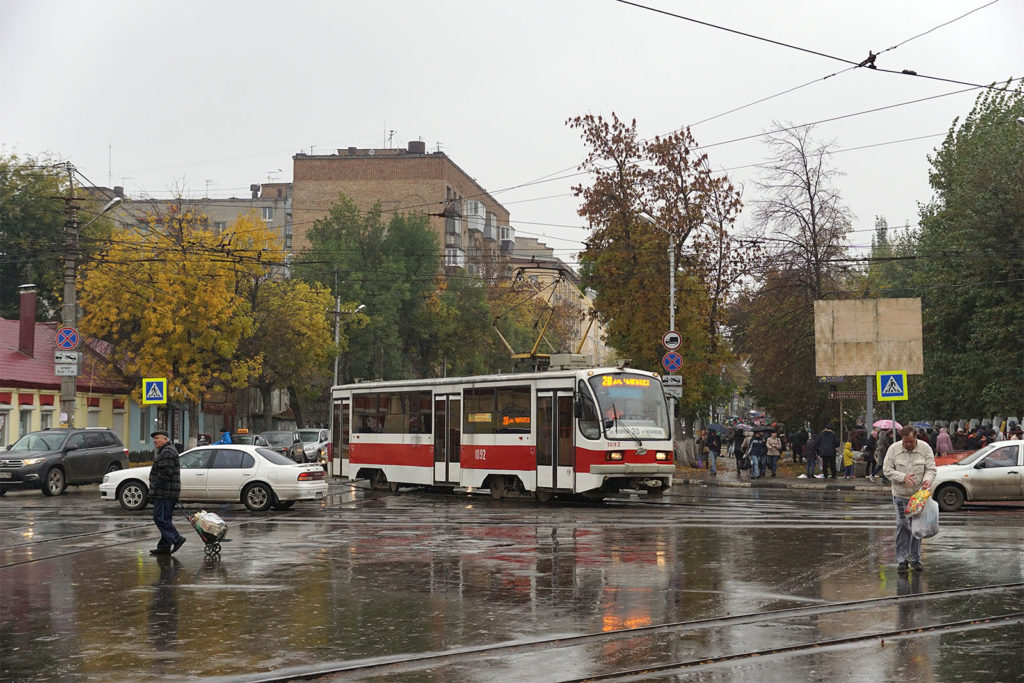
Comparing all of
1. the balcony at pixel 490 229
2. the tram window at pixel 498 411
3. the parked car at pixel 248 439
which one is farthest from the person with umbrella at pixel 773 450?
the balcony at pixel 490 229

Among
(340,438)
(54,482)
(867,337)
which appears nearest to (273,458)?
(340,438)

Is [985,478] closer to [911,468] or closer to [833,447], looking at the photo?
[911,468]

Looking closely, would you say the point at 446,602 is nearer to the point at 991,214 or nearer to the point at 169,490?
the point at 169,490

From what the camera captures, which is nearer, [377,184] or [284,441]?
[284,441]

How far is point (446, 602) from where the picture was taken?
12.1 meters

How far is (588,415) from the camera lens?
26078 millimetres

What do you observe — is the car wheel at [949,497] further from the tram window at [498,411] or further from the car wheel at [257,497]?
the car wheel at [257,497]

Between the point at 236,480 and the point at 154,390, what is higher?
the point at 154,390

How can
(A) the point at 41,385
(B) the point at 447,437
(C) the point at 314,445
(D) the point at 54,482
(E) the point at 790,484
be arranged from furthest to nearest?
(C) the point at 314,445
(A) the point at 41,385
(E) the point at 790,484
(D) the point at 54,482
(B) the point at 447,437

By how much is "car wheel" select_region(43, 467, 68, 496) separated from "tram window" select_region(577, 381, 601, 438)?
46.4ft

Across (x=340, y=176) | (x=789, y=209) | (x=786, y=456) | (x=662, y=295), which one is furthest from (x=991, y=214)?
(x=340, y=176)

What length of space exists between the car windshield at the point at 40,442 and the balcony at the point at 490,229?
72.2 meters

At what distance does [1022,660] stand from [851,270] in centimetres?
4521

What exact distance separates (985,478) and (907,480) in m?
12.2
